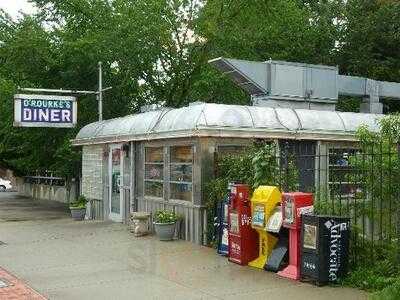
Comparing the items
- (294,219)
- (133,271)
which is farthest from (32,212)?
(294,219)

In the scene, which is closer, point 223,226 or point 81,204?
point 223,226

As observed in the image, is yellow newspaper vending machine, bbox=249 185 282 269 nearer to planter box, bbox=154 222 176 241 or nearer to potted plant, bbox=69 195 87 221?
planter box, bbox=154 222 176 241

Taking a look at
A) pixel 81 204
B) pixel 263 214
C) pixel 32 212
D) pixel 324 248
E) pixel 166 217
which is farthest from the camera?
pixel 32 212

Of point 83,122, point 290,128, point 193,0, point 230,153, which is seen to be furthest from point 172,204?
point 193,0

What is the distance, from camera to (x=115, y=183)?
16.5 metres

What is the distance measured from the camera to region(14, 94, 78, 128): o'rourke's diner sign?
56.6ft

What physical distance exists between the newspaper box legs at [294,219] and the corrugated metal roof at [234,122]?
3.51 metres

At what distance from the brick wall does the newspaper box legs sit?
9.70 metres

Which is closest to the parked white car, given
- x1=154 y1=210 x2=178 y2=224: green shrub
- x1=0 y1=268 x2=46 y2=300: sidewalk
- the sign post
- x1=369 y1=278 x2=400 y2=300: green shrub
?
the sign post

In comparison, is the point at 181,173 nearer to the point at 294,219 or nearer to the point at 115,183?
the point at 115,183

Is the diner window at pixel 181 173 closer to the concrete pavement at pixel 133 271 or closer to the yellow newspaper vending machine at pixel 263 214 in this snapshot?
the concrete pavement at pixel 133 271

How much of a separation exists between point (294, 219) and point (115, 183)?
8.91 meters

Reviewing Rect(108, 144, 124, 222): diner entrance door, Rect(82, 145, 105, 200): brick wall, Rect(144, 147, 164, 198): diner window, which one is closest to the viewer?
Rect(144, 147, 164, 198): diner window

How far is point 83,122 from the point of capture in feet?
71.1
